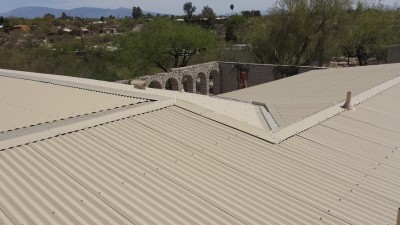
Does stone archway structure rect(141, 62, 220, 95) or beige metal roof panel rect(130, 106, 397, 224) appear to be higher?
beige metal roof panel rect(130, 106, 397, 224)

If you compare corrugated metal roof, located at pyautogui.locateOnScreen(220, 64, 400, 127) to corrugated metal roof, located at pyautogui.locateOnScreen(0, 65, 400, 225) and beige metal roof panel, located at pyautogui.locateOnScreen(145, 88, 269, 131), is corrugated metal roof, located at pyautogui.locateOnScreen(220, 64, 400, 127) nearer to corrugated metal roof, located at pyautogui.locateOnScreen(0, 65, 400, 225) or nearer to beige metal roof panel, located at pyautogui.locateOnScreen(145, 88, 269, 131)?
beige metal roof panel, located at pyautogui.locateOnScreen(145, 88, 269, 131)

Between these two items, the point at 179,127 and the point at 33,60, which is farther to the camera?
the point at 33,60

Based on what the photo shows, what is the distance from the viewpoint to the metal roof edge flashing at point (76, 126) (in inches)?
202

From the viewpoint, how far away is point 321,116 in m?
7.87

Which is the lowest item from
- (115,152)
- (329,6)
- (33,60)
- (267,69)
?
(33,60)

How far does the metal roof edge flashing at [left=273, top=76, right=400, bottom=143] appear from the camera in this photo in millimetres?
6631

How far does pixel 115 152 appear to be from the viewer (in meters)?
5.18

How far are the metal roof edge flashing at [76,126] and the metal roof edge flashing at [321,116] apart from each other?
208 cm

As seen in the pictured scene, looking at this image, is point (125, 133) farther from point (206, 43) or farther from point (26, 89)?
point (206, 43)

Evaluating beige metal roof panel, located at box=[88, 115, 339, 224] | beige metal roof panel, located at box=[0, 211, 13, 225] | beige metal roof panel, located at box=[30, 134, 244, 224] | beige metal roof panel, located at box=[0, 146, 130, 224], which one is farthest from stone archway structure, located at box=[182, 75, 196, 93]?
beige metal roof panel, located at box=[0, 211, 13, 225]

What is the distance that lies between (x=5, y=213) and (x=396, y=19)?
36.0m

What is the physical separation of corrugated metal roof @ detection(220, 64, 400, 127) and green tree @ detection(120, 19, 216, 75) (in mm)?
15705

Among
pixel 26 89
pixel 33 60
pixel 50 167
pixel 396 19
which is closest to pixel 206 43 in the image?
pixel 33 60

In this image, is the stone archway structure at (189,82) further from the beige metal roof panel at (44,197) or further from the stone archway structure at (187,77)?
the beige metal roof panel at (44,197)
